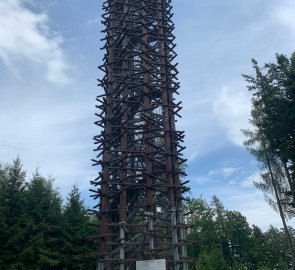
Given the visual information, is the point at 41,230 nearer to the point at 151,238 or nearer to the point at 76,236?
the point at 76,236

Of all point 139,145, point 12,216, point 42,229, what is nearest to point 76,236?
point 42,229

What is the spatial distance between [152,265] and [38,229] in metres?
11.0

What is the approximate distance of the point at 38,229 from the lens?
79.4 ft

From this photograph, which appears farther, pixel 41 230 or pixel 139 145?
pixel 41 230

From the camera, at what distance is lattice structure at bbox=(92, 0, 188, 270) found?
18281 mm

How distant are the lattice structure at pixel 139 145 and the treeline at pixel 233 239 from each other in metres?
21.8

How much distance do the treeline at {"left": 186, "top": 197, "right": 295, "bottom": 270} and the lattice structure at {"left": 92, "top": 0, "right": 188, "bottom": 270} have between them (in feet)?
71.6

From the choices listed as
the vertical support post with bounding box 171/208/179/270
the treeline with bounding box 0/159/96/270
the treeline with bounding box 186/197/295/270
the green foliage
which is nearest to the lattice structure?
the vertical support post with bounding box 171/208/179/270

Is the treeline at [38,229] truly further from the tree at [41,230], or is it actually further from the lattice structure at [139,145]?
the lattice structure at [139,145]

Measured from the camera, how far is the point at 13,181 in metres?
25.9

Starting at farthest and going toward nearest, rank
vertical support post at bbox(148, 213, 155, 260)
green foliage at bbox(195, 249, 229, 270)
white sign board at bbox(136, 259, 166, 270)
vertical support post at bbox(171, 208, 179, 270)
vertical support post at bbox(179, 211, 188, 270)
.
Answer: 1. green foliage at bbox(195, 249, 229, 270)
2. vertical support post at bbox(179, 211, 188, 270)
3. vertical support post at bbox(171, 208, 179, 270)
4. vertical support post at bbox(148, 213, 155, 260)
5. white sign board at bbox(136, 259, 166, 270)

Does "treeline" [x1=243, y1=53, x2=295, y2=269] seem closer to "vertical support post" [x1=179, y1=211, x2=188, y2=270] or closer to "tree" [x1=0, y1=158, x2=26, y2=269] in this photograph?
"vertical support post" [x1=179, y1=211, x2=188, y2=270]

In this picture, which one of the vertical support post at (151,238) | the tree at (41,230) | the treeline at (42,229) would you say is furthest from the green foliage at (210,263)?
A: the vertical support post at (151,238)

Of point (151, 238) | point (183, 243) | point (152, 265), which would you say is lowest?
point (152, 265)
